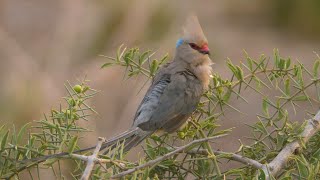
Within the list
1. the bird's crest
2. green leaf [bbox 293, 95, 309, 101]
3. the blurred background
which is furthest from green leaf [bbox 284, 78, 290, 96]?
the blurred background

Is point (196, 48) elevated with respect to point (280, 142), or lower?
elevated

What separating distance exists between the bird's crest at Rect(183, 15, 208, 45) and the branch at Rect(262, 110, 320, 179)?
0.62 m

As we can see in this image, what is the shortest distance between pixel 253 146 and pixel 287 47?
184 inches

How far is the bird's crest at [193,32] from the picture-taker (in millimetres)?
1725

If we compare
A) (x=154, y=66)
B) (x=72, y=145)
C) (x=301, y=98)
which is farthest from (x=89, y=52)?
(x=72, y=145)

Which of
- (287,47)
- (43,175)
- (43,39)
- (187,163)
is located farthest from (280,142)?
(287,47)

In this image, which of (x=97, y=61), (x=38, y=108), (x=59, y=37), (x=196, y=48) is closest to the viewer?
(x=196, y=48)

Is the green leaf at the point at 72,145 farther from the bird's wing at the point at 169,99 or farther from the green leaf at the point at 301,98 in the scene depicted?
the bird's wing at the point at 169,99

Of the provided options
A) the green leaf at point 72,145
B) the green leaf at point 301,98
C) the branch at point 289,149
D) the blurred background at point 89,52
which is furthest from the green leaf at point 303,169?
the blurred background at point 89,52

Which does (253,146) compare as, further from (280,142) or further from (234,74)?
(234,74)

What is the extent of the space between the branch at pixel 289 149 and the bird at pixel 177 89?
0.37 metres

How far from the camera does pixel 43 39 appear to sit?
475 cm

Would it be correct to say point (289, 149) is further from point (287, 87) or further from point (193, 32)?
point (193, 32)

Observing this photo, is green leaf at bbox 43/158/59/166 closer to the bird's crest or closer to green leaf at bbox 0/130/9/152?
green leaf at bbox 0/130/9/152
